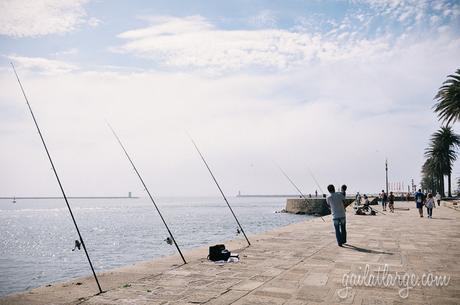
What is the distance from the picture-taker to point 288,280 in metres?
6.17

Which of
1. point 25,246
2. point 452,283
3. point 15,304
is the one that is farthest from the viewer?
point 25,246

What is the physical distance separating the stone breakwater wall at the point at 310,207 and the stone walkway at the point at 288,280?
52.1m

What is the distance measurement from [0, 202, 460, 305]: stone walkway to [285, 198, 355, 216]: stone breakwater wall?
171 feet

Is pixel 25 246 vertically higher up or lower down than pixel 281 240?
lower down

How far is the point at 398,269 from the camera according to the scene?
690 cm

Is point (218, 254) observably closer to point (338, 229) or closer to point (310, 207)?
point (338, 229)

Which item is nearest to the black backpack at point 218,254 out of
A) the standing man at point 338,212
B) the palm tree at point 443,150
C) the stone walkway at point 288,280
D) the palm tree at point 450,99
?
the stone walkway at point 288,280

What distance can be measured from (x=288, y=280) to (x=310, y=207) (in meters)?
63.1

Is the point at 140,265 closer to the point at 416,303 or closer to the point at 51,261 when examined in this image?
the point at 416,303

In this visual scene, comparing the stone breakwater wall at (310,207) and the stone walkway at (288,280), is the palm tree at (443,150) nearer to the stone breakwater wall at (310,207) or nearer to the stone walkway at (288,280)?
the stone breakwater wall at (310,207)

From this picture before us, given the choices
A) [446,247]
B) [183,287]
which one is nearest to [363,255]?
[446,247]

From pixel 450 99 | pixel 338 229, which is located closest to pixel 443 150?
pixel 450 99

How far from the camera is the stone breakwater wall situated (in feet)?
215

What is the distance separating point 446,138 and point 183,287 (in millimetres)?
53846
